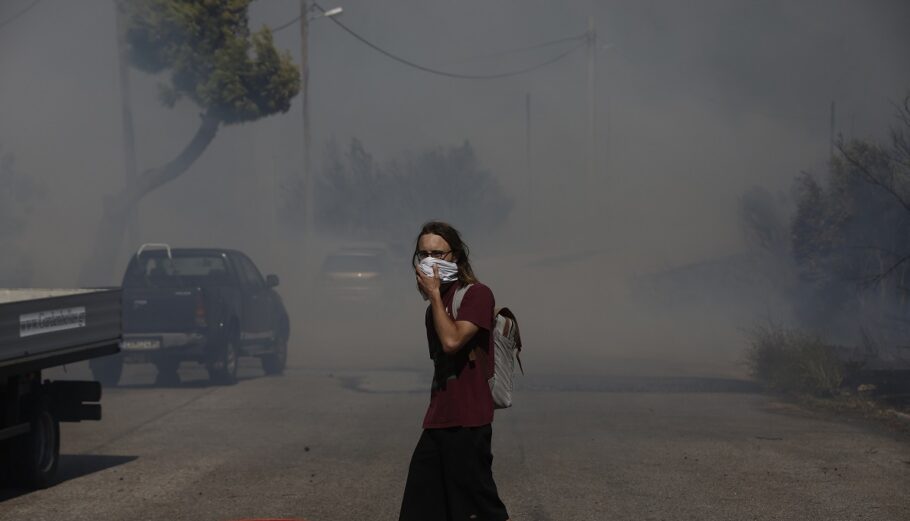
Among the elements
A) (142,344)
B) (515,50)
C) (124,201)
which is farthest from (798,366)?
(515,50)

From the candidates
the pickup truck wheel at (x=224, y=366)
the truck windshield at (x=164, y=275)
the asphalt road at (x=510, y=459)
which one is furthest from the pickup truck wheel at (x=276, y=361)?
the asphalt road at (x=510, y=459)

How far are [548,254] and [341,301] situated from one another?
25007 mm

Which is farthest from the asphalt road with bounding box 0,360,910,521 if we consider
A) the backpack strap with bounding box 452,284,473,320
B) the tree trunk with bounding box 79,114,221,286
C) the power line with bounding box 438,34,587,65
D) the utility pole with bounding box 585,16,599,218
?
the power line with bounding box 438,34,587,65

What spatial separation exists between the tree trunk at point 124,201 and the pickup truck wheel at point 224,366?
10.3m

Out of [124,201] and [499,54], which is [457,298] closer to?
[124,201]

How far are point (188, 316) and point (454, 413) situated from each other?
11805mm

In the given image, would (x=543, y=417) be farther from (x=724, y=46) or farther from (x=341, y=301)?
(x=724, y=46)

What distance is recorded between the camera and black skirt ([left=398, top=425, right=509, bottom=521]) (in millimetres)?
5531

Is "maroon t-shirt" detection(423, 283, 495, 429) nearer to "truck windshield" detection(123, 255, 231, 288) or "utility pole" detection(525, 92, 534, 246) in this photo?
"truck windshield" detection(123, 255, 231, 288)

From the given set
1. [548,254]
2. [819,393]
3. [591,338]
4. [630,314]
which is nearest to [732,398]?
[819,393]

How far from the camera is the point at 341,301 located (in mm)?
32469

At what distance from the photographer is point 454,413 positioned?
18.2 ft

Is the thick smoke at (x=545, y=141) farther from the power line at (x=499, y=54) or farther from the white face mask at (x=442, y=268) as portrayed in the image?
the white face mask at (x=442, y=268)

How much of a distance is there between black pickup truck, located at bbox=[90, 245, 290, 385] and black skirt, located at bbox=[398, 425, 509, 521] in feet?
38.2
